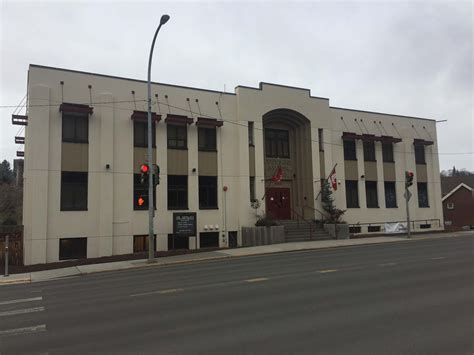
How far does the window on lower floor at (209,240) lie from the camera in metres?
24.9

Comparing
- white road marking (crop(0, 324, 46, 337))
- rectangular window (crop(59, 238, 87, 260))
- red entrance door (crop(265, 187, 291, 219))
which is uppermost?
red entrance door (crop(265, 187, 291, 219))

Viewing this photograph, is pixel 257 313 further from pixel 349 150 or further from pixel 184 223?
pixel 349 150

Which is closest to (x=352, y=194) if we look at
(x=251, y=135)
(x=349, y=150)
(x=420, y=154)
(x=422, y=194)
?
(x=349, y=150)

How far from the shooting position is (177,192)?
81.1 feet

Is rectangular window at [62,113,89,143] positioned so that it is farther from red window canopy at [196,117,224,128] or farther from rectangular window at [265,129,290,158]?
rectangular window at [265,129,290,158]

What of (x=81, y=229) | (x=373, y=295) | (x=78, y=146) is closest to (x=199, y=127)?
(x=78, y=146)

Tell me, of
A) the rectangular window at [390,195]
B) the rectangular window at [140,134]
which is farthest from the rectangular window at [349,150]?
the rectangular window at [140,134]

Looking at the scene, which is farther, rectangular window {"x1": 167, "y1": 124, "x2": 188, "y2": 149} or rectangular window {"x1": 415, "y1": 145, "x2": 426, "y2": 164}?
rectangular window {"x1": 415, "y1": 145, "x2": 426, "y2": 164}

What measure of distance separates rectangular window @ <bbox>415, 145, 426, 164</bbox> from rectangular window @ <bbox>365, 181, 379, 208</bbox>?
536 cm

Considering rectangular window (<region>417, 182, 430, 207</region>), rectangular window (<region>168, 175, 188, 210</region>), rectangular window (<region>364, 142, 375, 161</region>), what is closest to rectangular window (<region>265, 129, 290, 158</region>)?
rectangular window (<region>364, 142, 375, 161</region>)

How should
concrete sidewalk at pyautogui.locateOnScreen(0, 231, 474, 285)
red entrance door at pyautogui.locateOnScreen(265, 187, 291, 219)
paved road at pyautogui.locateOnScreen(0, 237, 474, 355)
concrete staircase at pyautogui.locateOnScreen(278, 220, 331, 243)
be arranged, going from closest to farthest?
paved road at pyautogui.locateOnScreen(0, 237, 474, 355)
concrete sidewalk at pyautogui.locateOnScreen(0, 231, 474, 285)
concrete staircase at pyautogui.locateOnScreen(278, 220, 331, 243)
red entrance door at pyautogui.locateOnScreen(265, 187, 291, 219)

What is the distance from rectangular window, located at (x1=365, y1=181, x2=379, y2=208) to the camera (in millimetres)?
31406

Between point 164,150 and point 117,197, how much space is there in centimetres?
383

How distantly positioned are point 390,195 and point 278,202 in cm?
969
